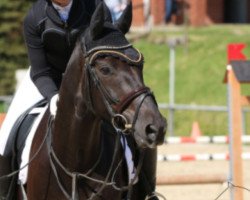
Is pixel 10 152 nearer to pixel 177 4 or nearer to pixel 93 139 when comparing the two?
pixel 93 139

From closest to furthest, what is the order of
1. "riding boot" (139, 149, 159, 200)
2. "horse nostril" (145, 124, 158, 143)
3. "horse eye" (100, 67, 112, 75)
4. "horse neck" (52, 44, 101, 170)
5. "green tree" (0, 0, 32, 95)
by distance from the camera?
"horse nostril" (145, 124, 158, 143) < "horse eye" (100, 67, 112, 75) < "horse neck" (52, 44, 101, 170) < "riding boot" (139, 149, 159, 200) < "green tree" (0, 0, 32, 95)

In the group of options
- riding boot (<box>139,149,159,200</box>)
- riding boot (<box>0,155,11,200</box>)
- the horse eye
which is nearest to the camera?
the horse eye

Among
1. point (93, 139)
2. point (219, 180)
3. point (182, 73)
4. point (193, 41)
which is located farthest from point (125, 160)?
point (193, 41)

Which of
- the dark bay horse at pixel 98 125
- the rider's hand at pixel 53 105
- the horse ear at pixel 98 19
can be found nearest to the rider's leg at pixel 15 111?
the dark bay horse at pixel 98 125

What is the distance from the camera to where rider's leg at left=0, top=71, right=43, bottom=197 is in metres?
5.21

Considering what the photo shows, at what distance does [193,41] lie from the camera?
25078 mm

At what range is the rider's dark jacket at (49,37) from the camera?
192 inches

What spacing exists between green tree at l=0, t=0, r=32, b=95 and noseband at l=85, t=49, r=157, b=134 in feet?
56.1

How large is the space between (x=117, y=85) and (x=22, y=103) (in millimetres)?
1346

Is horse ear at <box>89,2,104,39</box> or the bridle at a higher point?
horse ear at <box>89,2,104,39</box>

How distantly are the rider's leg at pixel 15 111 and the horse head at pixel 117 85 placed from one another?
0.96 m

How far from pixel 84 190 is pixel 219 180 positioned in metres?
3.02

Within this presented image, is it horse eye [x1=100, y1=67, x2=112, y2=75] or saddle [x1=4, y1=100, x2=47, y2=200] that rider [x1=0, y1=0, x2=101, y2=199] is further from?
horse eye [x1=100, y1=67, x2=112, y2=75]

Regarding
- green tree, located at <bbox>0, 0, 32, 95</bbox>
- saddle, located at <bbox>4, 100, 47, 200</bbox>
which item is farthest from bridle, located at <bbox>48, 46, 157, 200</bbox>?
green tree, located at <bbox>0, 0, 32, 95</bbox>
